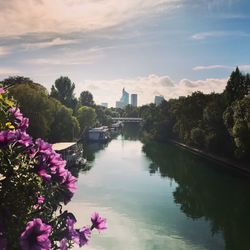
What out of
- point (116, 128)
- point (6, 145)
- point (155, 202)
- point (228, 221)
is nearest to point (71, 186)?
point (6, 145)

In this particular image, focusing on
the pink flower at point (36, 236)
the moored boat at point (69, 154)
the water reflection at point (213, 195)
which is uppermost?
the pink flower at point (36, 236)

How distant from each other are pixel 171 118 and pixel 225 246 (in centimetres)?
8910

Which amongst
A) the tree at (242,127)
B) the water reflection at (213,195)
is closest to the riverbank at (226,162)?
the water reflection at (213,195)

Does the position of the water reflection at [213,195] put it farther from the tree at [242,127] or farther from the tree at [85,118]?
the tree at [85,118]

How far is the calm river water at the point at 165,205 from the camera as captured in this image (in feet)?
96.8

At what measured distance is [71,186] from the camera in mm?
6066

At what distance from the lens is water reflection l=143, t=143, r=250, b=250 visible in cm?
3337

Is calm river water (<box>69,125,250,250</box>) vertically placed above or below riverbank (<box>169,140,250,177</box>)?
below

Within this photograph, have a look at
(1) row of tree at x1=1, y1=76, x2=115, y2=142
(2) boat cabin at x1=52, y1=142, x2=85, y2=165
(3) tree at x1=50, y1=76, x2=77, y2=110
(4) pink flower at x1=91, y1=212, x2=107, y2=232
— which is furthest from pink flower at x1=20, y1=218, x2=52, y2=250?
(3) tree at x1=50, y1=76, x2=77, y2=110

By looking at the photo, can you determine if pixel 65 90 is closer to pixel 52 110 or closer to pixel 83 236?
pixel 52 110

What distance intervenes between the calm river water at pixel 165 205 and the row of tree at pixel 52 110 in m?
9.90

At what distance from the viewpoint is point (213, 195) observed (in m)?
45.8

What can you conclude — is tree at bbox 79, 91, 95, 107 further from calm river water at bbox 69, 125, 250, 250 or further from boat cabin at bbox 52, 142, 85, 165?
boat cabin at bbox 52, 142, 85, 165

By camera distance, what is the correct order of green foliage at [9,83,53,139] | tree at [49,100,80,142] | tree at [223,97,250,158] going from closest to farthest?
tree at [223,97,250,158] < green foliage at [9,83,53,139] < tree at [49,100,80,142]
